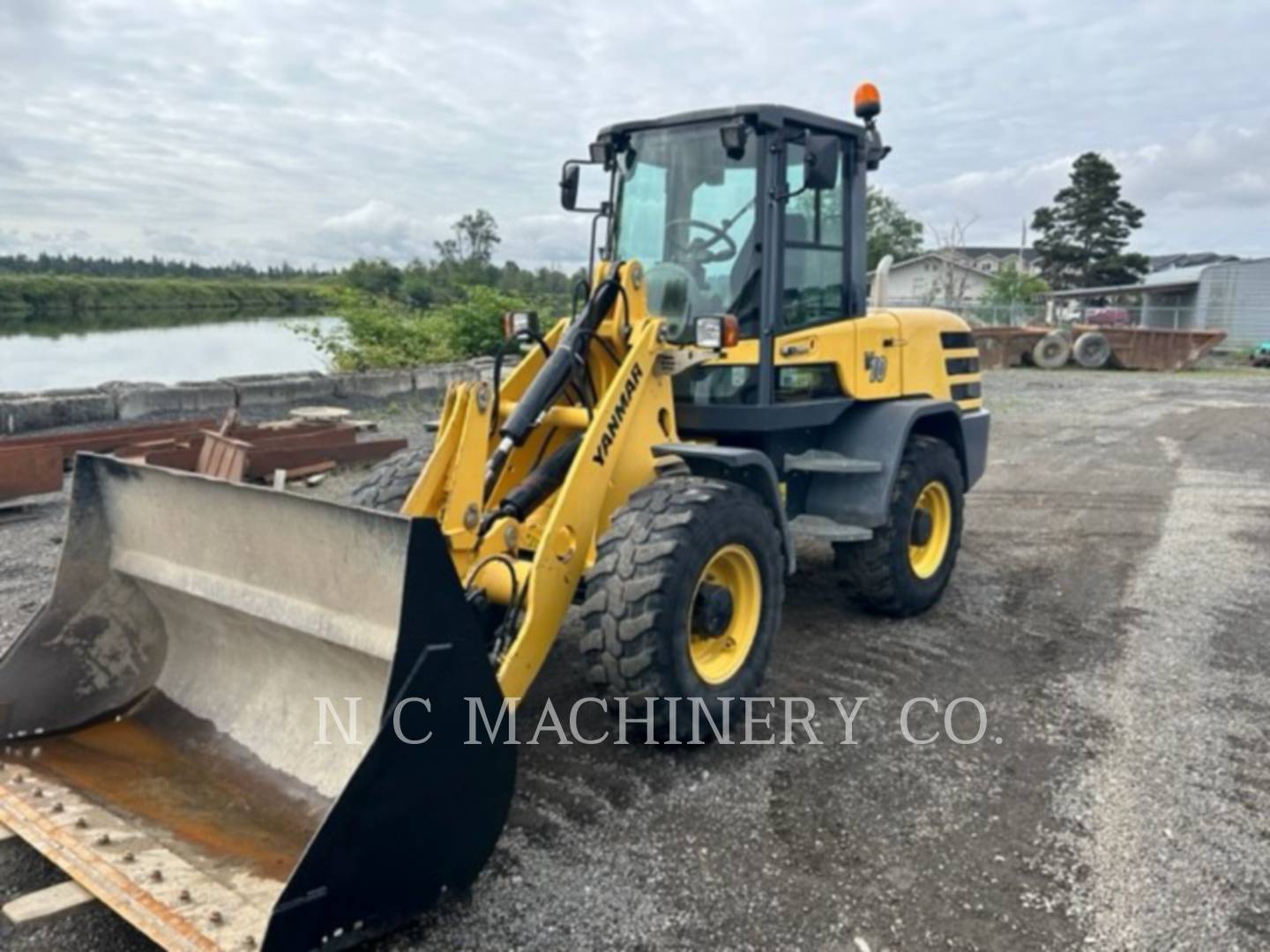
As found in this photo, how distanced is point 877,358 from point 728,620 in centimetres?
214

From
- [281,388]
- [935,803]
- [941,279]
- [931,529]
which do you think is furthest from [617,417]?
[941,279]

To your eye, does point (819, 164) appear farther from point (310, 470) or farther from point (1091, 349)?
point (1091, 349)

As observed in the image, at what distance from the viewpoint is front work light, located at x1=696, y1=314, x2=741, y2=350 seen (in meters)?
3.93

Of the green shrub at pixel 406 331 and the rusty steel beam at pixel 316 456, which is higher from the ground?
the green shrub at pixel 406 331

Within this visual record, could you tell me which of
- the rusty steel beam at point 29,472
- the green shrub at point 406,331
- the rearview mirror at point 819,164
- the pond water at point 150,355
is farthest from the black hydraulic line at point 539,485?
the green shrub at point 406,331

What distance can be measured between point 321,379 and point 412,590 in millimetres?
10254

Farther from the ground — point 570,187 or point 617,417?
point 570,187

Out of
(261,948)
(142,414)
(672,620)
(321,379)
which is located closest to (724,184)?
(672,620)

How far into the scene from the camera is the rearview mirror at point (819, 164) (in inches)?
167

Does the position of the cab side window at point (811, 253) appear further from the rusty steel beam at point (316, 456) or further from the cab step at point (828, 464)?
the rusty steel beam at point (316, 456)

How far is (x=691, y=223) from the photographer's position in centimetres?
472

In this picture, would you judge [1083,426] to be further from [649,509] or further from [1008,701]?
[649,509]

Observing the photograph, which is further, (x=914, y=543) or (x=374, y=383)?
(x=374, y=383)

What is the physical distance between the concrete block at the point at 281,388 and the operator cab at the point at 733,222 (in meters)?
7.23
